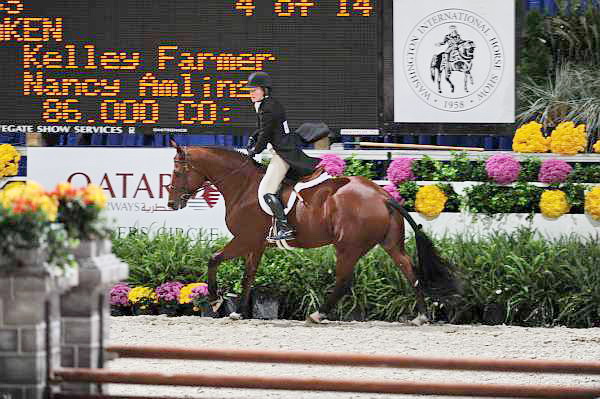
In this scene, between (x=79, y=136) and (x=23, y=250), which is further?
(x=79, y=136)

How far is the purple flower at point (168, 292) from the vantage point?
1122 cm

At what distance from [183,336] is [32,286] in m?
5.01

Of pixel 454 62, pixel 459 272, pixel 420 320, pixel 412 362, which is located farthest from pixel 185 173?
pixel 412 362

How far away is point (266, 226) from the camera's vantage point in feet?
35.6

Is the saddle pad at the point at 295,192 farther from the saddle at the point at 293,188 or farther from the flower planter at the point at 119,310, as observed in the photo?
the flower planter at the point at 119,310

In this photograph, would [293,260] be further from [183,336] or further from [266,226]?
[183,336]

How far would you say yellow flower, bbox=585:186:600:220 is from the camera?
449 inches

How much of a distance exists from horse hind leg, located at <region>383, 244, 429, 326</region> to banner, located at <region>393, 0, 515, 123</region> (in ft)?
6.64

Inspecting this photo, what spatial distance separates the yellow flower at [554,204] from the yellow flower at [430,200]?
107cm

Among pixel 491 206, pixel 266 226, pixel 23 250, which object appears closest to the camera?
pixel 23 250

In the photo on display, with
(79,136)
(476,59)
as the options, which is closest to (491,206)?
(476,59)

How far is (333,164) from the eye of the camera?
11.8m

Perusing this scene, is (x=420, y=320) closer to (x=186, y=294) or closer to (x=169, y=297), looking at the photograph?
(x=186, y=294)

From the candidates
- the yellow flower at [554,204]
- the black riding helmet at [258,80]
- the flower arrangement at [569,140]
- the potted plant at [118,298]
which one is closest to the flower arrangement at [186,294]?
the potted plant at [118,298]
